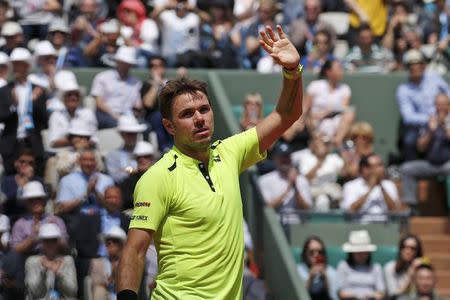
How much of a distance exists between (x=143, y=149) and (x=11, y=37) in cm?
Answer: 290

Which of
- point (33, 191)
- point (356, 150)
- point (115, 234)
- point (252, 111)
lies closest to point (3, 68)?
point (33, 191)

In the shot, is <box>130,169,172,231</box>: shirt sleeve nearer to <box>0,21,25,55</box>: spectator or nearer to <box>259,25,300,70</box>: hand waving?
<box>259,25,300,70</box>: hand waving

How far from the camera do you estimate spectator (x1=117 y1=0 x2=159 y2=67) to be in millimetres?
16219

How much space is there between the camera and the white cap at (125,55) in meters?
15.2

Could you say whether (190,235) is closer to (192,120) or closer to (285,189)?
(192,120)

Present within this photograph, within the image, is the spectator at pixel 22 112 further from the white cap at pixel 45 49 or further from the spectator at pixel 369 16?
the spectator at pixel 369 16

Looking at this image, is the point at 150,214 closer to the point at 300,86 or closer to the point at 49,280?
the point at 300,86

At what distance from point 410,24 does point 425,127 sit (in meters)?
3.35

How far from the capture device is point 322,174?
47.4 ft

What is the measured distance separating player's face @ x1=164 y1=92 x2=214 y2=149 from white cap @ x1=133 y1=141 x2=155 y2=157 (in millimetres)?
6347

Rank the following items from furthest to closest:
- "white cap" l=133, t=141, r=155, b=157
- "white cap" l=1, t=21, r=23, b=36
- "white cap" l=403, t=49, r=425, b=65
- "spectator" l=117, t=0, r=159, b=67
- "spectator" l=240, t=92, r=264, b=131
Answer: "spectator" l=117, t=0, r=159, b=67
"white cap" l=403, t=49, r=425, b=65
"white cap" l=1, t=21, r=23, b=36
"spectator" l=240, t=92, r=264, b=131
"white cap" l=133, t=141, r=155, b=157

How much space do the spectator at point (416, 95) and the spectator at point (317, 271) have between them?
3191 millimetres

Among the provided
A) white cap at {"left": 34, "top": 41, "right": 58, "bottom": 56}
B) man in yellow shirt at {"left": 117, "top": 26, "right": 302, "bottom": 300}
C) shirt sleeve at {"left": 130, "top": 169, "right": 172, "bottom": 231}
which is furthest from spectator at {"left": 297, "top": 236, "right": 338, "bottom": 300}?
shirt sleeve at {"left": 130, "top": 169, "right": 172, "bottom": 231}

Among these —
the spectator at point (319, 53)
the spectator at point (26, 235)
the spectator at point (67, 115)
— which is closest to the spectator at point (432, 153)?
the spectator at point (319, 53)
